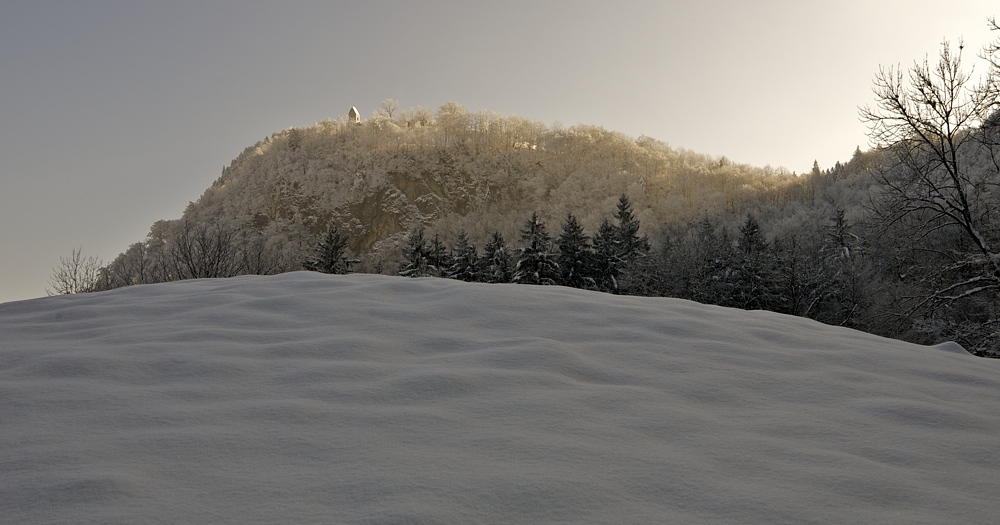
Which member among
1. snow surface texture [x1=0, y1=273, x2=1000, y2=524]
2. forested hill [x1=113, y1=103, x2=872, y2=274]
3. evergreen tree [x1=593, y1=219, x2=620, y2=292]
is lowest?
snow surface texture [x1=0, y1=273, x2=1000, y2=524]

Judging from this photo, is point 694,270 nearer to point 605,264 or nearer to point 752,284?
point 752,284

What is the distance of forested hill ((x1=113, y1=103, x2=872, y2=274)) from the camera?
111m

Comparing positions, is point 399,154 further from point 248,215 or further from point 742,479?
point 742,479

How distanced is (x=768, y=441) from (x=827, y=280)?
39.5 m

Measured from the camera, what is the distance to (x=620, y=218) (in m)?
44.4

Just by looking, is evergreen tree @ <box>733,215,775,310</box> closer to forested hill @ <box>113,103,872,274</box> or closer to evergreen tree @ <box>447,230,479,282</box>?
evergreen tree @ <box>447,230,479,282</box>

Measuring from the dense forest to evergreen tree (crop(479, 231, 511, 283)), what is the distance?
0.49 ft

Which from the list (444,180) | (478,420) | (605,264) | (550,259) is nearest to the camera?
(478,420)

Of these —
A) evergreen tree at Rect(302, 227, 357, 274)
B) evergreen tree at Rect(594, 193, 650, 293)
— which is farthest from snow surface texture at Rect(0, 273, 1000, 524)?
evergreen tree at Rect(302, 227, 357, 274)

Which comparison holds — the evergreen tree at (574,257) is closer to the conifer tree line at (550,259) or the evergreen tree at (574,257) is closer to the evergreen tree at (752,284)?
the conifer tree line at (550,259)

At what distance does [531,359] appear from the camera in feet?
11.3

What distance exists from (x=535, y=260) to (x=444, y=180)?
328ft

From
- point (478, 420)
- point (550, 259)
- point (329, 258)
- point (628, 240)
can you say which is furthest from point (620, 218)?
point (478, 420)

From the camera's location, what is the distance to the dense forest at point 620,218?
511 inches
